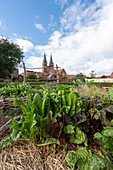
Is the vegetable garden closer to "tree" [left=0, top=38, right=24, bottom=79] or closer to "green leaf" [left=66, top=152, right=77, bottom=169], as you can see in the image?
"green leaf" [left=66, top=152, right=77, bottom=169]

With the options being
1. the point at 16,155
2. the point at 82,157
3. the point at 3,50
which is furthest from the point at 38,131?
the point at 3,50

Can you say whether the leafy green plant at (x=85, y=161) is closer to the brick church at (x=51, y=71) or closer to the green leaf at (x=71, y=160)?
the green leaf at (x=71, y=160)

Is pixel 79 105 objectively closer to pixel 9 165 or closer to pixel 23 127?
pixel 23 127

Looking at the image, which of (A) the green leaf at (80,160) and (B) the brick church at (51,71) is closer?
(A) the green leaf at (80,160)

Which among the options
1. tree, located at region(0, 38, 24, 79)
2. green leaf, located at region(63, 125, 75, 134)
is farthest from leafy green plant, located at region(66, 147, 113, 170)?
tree, located at region(0, 38, 24, 79)

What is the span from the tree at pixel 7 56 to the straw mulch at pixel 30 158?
15.5 m

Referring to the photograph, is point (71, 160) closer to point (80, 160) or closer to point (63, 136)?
point (80, 160)

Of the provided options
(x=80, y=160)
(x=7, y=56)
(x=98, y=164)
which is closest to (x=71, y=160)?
(x=80, y=160)

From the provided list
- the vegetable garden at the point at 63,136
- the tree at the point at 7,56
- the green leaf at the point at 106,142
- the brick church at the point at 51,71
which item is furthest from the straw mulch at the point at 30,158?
the tree at the point at 7,56

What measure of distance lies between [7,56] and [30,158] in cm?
1787

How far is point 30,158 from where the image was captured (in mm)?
653

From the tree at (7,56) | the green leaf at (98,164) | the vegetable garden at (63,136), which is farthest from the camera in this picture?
the tree at (7,56)

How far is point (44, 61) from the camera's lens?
145 ft

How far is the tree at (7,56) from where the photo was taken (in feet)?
48.6
